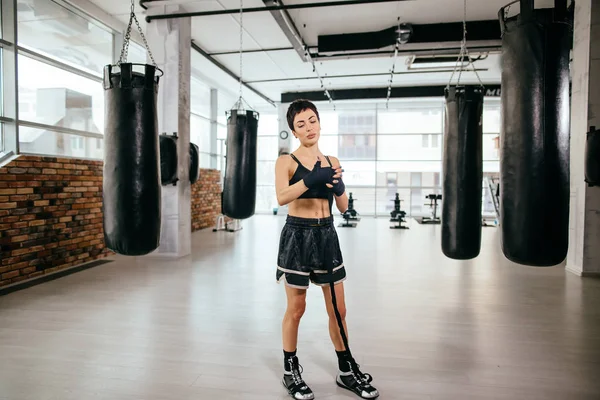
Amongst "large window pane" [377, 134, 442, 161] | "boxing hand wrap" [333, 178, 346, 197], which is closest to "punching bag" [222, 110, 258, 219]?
"boxing hand wrap" [333, 178, 346, 197]

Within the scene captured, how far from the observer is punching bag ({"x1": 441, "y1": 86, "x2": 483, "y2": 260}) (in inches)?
107

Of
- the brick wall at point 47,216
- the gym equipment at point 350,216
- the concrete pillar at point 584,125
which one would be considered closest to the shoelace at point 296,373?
the brick wall at point 47,216

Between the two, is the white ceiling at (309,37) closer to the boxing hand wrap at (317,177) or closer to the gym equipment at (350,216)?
the gym equipment at (350,216)

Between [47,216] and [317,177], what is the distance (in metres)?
4.01

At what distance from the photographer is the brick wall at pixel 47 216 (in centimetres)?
401

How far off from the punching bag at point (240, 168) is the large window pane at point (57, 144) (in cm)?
256

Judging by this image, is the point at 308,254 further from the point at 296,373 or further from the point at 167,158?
the point at 167,158

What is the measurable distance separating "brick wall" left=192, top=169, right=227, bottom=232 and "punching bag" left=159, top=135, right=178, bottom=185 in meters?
3.60

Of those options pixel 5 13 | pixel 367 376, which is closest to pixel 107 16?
pixel 5 13

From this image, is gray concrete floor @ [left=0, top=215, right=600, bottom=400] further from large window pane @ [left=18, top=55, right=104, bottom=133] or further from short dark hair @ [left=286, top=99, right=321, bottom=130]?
large window pane @ [left=18, top=55, right=104, bottom=133]

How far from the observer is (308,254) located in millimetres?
2002

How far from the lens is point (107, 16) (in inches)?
225

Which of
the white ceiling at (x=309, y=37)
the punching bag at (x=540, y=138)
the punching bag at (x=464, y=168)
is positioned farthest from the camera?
the white ceiling at (x=309, y=37)

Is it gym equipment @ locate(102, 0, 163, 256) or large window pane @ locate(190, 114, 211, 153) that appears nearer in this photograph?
gym equipment @ locate(102, 0, 163, 256)
